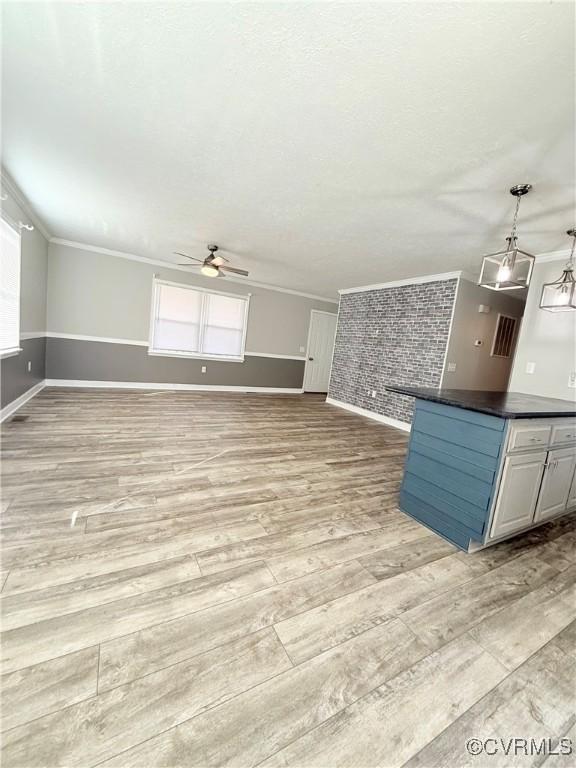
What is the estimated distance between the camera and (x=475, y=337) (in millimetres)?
5141

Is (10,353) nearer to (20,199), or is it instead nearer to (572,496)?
(20,199)

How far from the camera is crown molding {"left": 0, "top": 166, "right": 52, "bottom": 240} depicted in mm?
3168

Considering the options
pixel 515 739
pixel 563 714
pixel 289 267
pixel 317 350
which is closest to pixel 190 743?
pixel 515 739

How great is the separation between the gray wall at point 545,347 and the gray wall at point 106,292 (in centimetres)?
497

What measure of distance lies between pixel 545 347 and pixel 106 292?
22.5 feet

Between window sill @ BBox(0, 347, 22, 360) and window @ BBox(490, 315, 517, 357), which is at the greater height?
window @ BBox(490, 315, 517, 357)

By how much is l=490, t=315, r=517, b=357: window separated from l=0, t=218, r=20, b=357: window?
275 inches

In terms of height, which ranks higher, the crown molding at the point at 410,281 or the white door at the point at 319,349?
the crown molding at the point at 410,281

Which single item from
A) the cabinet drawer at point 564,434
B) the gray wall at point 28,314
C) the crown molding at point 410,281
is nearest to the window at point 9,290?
the gray wall at point 28,314

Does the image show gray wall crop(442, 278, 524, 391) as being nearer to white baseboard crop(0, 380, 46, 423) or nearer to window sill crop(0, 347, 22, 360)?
window sill crop(0, 347, 22, 360)

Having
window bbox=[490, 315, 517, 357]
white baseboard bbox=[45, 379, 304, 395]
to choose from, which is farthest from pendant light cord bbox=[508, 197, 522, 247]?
white baseboard bbox=[45, 379, 304, 395]

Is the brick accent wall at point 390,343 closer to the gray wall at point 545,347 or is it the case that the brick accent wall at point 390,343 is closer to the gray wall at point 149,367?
the gray wall at point 545,347

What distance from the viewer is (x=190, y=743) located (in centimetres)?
101

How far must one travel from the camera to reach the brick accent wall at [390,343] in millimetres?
5054
